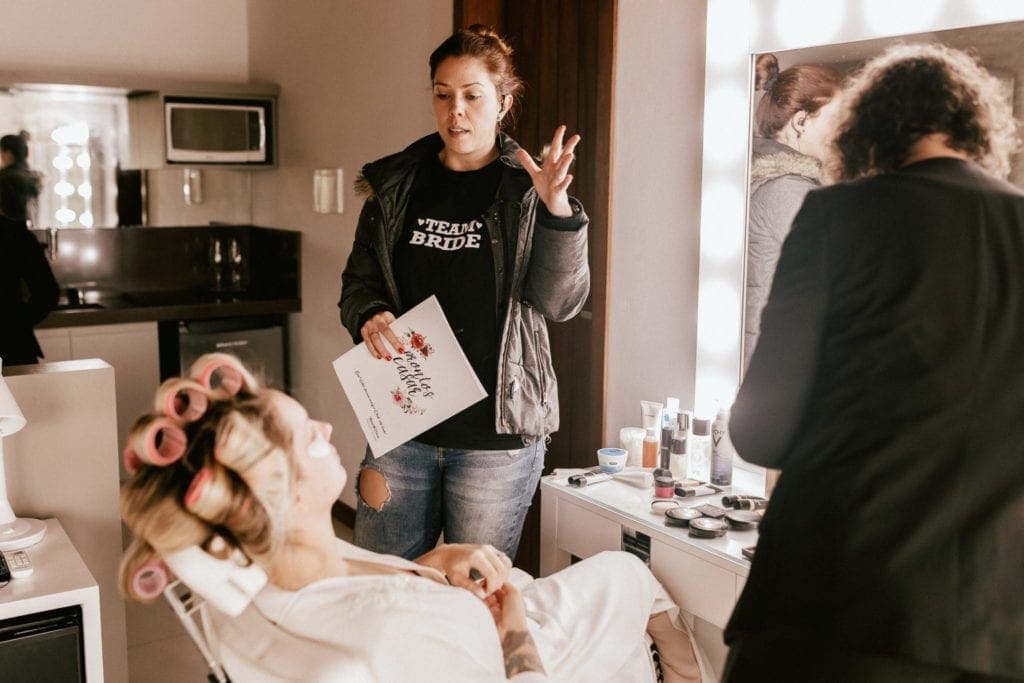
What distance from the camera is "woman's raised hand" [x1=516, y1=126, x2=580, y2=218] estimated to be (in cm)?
193

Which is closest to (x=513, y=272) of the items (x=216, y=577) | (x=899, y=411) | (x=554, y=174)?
(x=554, y=174)

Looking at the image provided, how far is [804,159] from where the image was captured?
7.80 feet

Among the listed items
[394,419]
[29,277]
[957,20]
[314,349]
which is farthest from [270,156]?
[957,20]

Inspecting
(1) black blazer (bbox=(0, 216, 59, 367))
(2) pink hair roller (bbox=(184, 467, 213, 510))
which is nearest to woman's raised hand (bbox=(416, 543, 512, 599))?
(2) pink hair roller (bbox=(184, 467, 213, 510))

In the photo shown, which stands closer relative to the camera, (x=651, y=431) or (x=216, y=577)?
(x=216, y=577)

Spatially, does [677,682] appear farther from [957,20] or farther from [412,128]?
[412,128]

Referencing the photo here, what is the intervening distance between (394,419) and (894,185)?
4.28 ft

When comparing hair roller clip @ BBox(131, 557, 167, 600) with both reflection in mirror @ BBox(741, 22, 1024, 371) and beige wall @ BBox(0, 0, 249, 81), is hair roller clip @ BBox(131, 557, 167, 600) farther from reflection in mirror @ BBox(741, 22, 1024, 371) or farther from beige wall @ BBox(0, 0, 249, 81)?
beige wall @ BBox(0, 0, 249, 81)

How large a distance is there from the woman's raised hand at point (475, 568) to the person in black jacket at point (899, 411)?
0.55m

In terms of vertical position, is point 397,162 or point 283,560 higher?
point 397,162

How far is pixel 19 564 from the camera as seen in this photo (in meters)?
2.00

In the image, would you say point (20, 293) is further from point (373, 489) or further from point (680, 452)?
point (680, 452)

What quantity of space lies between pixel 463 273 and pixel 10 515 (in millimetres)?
1147

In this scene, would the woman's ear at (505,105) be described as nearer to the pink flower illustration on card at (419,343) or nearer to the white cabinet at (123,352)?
the pink flower illustration on card at (419,343)
